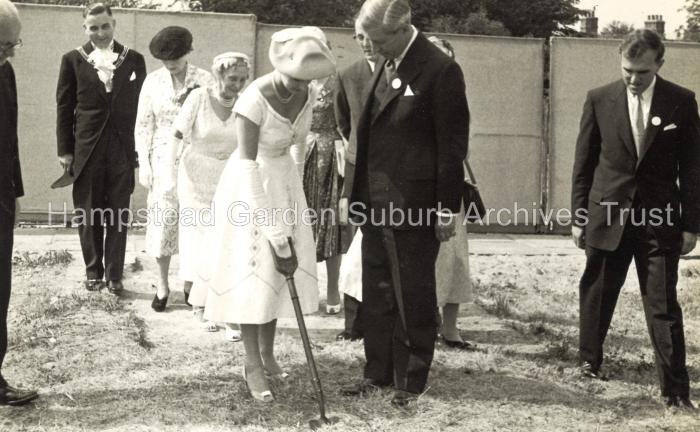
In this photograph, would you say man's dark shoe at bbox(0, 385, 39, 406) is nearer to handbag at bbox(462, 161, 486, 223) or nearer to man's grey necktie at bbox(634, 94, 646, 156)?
handbag at bbox(462, 161, 486, 223)

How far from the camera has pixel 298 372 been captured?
20.8 feet

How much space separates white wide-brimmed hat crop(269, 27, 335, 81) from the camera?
218 inches

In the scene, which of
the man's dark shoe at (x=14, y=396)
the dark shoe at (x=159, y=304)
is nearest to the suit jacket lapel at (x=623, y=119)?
the man's dark shoe at (x=14, y=396)

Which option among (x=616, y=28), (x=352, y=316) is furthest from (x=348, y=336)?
(x=616, y=28)

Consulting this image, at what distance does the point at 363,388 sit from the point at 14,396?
6.22ft

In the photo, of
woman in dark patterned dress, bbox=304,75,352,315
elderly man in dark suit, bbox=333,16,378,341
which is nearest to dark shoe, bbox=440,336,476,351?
woman in dark patterned dress, bbox=304,75,352,315

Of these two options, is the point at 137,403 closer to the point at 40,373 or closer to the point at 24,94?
the point at 40,373

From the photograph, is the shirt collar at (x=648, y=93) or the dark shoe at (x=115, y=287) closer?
the shirt collar at (x=648, y=93)

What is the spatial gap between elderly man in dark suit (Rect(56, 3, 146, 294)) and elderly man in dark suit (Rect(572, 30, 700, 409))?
420 cm

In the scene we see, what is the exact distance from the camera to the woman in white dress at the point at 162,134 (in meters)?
7.93

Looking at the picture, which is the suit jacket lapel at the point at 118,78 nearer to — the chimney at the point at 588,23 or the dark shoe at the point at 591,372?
the dark shoe at the point at 591,372

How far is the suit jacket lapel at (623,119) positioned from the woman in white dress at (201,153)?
8.28 feet

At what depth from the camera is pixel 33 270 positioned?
9.72 metres

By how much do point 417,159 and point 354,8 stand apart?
33081 mm
